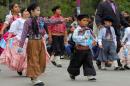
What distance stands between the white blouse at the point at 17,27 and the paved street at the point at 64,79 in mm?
1043

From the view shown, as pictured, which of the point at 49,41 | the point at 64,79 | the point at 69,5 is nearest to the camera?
the point at 64,79

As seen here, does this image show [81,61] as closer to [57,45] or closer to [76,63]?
[76,63]

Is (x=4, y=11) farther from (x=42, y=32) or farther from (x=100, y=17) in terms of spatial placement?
(x=42, y=32)

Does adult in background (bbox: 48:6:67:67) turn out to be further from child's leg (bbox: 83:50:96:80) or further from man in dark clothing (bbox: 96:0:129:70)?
child's leg (bbox: 83:50:96:80)

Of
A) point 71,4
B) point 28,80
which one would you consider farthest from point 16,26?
point 71,4

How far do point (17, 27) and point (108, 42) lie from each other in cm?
271

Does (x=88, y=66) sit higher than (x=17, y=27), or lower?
lower

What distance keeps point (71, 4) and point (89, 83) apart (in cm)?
2222

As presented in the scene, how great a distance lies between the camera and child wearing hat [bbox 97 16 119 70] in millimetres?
13797

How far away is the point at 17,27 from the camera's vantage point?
40.9ft

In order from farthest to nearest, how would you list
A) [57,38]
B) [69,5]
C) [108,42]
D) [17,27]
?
[69,5]
[57,38]
[108,42]
[17,27]

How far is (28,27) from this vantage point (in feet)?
35.3

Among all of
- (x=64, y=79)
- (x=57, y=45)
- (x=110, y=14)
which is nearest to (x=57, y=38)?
(x=57, y=45)

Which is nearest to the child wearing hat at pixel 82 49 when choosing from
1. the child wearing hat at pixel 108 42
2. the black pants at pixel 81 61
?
the black pants at pixel 81 61
